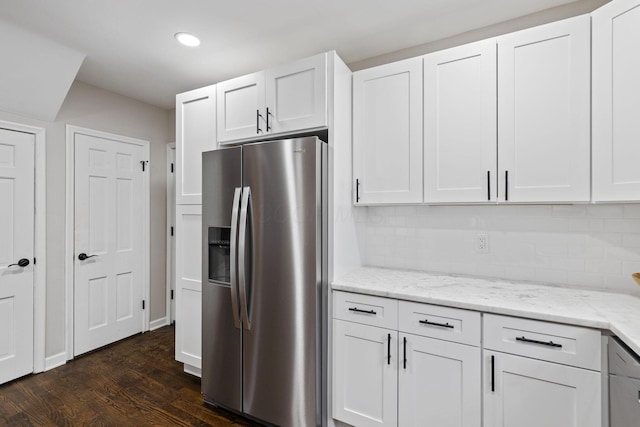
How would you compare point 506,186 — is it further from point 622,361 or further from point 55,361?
point 55,361

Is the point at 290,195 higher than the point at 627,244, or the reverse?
the point at 290,195

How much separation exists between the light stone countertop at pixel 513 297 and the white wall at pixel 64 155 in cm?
265

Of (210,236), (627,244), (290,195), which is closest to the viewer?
(627,244)

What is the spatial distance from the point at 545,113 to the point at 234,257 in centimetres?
197

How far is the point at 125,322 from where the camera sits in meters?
3.37

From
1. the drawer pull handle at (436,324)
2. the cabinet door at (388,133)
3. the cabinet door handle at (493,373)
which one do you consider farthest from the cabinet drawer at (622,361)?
the cabinet door at (388,133)

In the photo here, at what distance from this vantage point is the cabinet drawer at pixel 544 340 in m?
1.30

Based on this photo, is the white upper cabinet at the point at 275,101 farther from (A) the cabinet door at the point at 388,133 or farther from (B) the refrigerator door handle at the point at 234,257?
(B) the refrigerator door handle at the point at 234,257

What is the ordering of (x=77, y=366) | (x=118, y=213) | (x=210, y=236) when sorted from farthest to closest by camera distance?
(x=118, y=213) → (x=77, y=366) → (x=210, y=236)

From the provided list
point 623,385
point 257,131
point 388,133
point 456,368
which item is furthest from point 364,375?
point 257,131

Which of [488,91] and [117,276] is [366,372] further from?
[117,276]

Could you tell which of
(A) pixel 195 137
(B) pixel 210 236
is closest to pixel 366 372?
(B) pixel 210 236

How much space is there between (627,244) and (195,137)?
2.96 meters

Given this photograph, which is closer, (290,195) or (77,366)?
(290,195)
